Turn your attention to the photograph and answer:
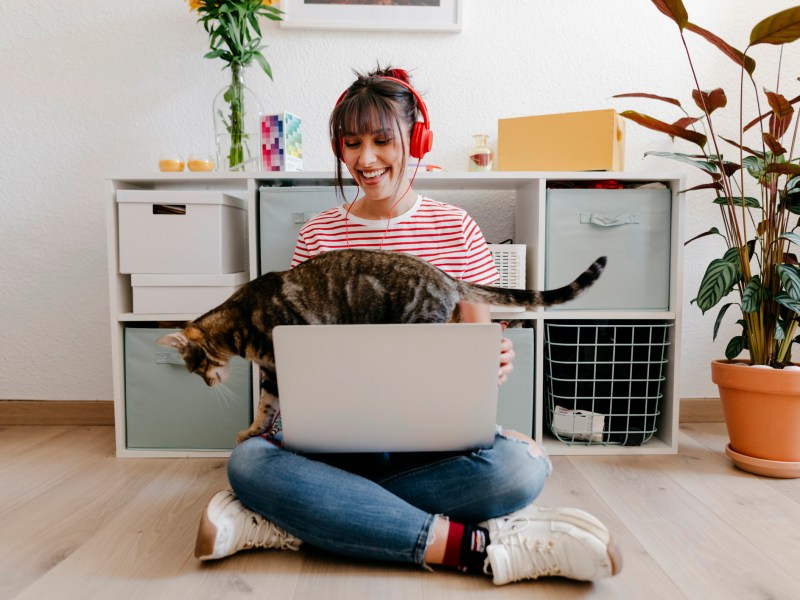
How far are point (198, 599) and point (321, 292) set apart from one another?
578mm

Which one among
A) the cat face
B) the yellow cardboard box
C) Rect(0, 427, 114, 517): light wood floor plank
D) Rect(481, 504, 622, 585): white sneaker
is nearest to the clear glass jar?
the yellow cardboard box

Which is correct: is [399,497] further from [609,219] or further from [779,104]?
[779,104]

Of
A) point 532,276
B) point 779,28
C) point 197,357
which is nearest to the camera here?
point 197,357

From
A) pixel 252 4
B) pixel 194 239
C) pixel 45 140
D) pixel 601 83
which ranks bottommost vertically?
pixel 194 239

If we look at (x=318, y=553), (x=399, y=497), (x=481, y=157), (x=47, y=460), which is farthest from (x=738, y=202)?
(x=47, y=460)

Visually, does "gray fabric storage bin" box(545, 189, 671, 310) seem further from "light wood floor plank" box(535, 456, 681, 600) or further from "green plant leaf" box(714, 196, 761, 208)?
"light wood floor plank" box(535, 456, 681, 600)

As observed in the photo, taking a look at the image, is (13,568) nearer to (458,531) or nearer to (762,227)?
(458,531)

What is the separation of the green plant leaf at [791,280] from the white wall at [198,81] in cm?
63

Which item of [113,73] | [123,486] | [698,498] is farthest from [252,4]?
[698,498]

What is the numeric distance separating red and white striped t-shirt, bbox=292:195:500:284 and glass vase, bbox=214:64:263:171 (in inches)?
22.8

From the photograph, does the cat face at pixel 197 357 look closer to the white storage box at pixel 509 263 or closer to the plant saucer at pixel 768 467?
the white storage box at pixel 509 263

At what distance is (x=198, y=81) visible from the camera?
6.81 feet

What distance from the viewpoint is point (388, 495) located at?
3.59ft

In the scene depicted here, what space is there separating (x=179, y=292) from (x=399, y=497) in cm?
102
